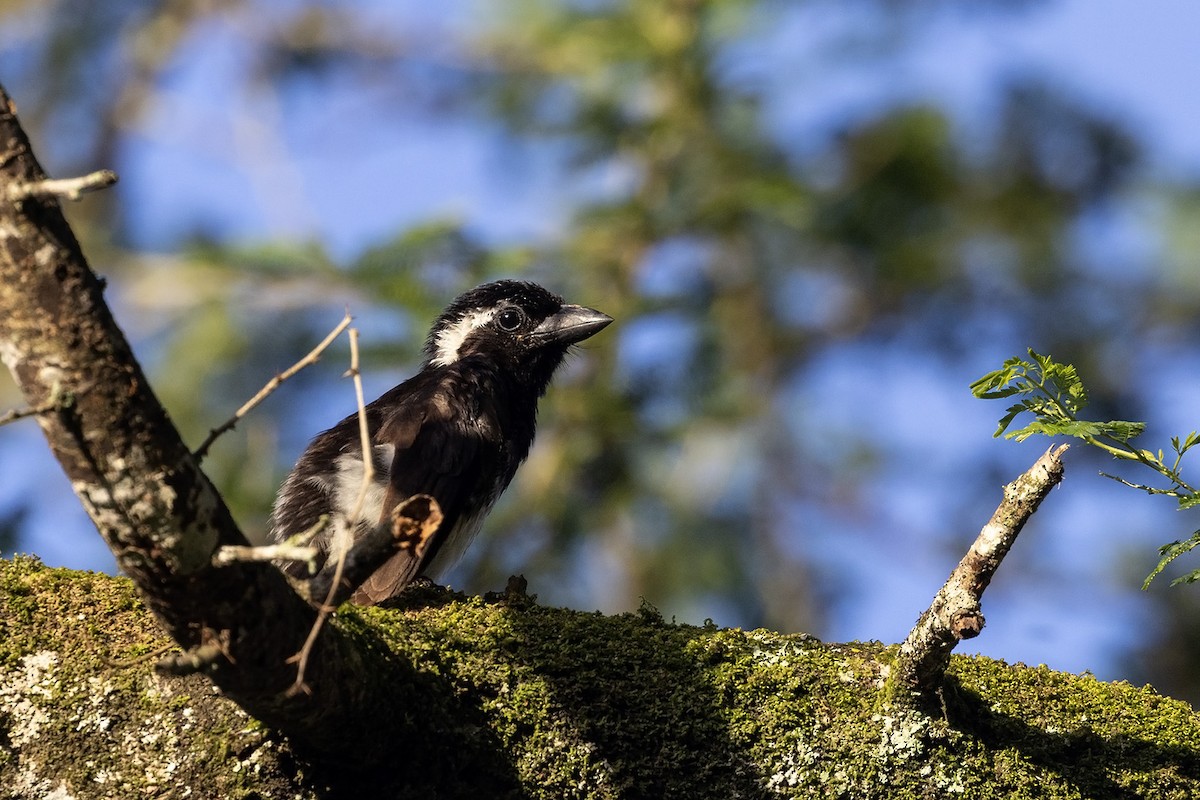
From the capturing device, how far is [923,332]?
358 inches

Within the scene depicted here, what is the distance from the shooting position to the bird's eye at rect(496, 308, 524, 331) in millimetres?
6027

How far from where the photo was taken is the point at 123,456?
2.15m

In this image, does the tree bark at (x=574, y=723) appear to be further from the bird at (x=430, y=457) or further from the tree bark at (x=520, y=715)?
the bird at (x=430, y=457)

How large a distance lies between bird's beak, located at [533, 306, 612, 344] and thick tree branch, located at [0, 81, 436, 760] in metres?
3.56

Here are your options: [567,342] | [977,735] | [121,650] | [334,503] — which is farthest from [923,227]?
[121,650]

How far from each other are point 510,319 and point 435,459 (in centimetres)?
148

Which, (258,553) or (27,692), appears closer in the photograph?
(258,553)

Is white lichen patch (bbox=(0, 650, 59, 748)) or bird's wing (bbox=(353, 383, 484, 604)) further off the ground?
bird's wing (bbox=(353, 383, 484, 604))

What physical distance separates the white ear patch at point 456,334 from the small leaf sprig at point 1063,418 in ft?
11.7

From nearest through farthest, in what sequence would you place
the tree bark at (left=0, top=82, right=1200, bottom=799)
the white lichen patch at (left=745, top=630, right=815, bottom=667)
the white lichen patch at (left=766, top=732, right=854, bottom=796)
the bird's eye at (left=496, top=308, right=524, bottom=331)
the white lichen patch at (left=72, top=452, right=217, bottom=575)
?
the white lichen patch at (left=72, top=452, right=217, bottom=575) → the tree bark at (left=0, top=82, right=1200, bottom=799) → the white lichen patch at (left=766, top=732, right=854, bottom=796) → the white lichen patch at (left=745, top=630, right=815, bottom=667) → the bird's eye at (left=496, top=308, right=524, bottom=331)

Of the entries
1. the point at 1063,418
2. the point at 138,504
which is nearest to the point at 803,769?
the point at 1063,418

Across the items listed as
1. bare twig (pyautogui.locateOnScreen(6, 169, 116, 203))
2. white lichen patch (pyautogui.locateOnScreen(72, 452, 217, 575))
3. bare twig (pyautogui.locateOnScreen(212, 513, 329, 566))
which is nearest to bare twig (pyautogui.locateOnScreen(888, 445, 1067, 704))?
bare twig (pyautogui.locateOnScreen(212, 513, 329, 566))

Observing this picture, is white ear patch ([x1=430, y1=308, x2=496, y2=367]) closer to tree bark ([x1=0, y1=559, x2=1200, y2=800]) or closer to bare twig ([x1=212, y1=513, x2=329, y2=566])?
tree bark ([x1=0, y1=559, x2=1200, y2=800])

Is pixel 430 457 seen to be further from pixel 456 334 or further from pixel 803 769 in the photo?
pixel 803 769
